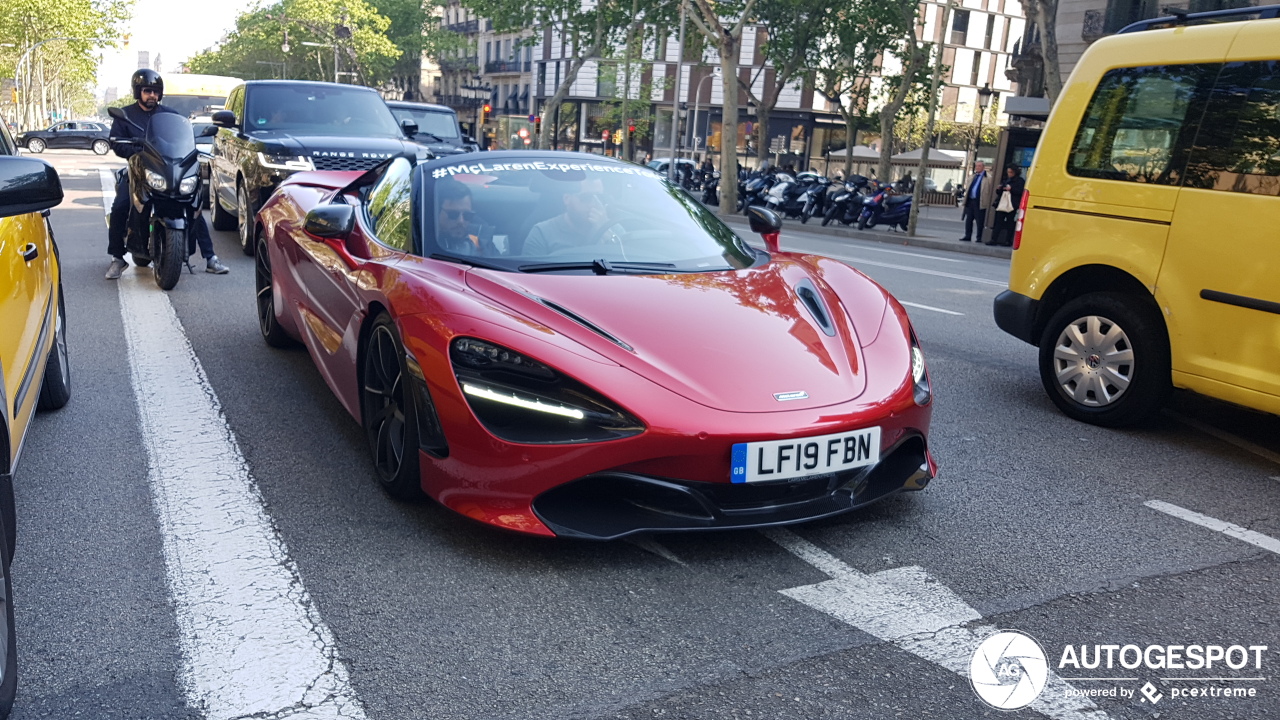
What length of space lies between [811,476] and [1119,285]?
296 cm

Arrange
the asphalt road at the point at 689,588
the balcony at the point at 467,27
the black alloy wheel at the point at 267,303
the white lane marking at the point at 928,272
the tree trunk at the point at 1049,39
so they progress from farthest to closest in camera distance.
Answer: the balcony at the point at 467,27 < the tree trunk at the point at 1049,39 < the white lane marking at the point at 928,272 < the black alloy wheel at the point at 267,303 < the asphalt road at the point at 689,588

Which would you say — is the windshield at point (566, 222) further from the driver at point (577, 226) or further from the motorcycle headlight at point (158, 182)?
the motorcycle headlight at point (158, 182)

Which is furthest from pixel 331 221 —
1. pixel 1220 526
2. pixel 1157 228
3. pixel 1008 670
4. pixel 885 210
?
pixel 885 210

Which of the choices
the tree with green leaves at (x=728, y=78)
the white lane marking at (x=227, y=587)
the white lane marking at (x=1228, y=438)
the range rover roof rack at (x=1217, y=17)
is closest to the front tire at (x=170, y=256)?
the white lane marking at (x=227, y=587)

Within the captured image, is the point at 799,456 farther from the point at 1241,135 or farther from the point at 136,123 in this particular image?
the point at 136,123

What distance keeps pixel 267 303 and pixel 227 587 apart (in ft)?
11.7

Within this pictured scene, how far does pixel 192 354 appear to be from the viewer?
637cm

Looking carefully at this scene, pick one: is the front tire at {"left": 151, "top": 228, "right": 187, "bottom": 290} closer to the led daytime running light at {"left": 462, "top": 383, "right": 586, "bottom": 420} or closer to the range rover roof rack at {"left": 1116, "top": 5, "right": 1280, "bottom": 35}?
the led daytime running light at {"left": 462, "top": 383, "right": 586, "bottom": 420}

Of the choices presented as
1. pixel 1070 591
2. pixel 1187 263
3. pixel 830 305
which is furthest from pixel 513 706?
pixel 1187 263

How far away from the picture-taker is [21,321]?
140 inches

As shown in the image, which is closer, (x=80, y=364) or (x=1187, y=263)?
(x=1187, y=263)

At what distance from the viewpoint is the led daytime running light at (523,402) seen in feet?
10.9

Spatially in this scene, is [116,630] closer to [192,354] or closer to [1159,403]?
[192,354]

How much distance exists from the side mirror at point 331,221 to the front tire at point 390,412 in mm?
690
